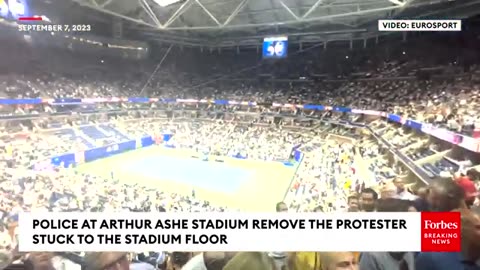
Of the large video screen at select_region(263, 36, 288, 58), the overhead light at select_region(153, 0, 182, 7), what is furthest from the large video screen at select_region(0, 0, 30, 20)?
the large video screen at select_region(263, 36, 288, 58)

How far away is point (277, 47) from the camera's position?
182cm

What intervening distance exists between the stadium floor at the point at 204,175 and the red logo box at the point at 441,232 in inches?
31.2

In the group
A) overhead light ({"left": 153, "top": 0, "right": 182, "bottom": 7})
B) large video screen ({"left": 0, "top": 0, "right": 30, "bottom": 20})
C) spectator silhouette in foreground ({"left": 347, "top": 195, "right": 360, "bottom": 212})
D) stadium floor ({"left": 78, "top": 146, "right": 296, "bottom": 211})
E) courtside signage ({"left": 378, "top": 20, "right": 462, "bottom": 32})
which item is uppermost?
overhead light ({"left": 153, "top": 0, "right": 182, "bottom": 7})

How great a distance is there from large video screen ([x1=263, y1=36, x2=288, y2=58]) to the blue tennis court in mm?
686

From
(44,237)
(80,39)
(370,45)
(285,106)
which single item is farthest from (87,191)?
(370,45)

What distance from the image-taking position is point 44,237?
5.70 ft

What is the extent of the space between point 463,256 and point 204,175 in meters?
1.51

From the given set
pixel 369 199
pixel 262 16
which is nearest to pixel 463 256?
pixel 369 199

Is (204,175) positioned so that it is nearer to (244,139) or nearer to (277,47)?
(244,139)

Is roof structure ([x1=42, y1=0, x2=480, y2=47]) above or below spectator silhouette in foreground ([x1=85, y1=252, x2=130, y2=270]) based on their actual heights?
above

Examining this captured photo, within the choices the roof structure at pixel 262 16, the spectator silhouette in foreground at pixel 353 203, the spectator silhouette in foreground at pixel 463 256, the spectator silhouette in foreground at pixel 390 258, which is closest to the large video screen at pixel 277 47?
the roof structure at pixel 262 16

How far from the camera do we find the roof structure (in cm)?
176

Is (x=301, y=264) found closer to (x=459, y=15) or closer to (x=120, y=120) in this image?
(x=120, y=120)

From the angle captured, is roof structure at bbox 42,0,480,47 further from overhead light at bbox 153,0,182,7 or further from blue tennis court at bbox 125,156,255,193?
blue tennis court at bbox 125,156,255,193
